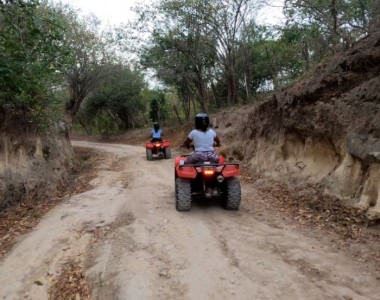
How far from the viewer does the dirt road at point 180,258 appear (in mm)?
3891

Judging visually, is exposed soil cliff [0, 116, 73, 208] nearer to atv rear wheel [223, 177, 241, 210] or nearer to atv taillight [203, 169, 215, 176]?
atv taillight [203, 169, 215, 176]

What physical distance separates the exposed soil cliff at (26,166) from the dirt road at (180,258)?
1.63 m

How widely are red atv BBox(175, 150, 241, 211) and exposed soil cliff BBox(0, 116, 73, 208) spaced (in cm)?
421

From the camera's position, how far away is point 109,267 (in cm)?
461

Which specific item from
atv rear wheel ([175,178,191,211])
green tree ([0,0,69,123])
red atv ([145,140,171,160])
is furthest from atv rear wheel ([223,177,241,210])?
red atv ([145,140,171,160])

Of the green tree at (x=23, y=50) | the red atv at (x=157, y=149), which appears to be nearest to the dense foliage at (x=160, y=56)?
the green tree at (x=23, y=50)

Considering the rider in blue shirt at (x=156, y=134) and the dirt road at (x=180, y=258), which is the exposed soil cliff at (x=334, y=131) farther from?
the rider in blue shirt at (x=156, y=134)

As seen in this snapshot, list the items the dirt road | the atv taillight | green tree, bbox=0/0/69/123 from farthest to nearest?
the atv taillight, green tree, bbox=0/0/69/123, the dirt road

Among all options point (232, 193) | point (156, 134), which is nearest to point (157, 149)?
point (156, 134)

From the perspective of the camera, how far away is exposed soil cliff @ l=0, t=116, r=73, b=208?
8492 mm

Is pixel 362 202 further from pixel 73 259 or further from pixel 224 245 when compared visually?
pixel 73 259

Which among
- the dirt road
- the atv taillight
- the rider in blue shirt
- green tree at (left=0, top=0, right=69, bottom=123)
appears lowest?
the dirt road

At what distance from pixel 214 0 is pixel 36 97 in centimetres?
1172

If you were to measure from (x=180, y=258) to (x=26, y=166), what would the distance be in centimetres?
638
